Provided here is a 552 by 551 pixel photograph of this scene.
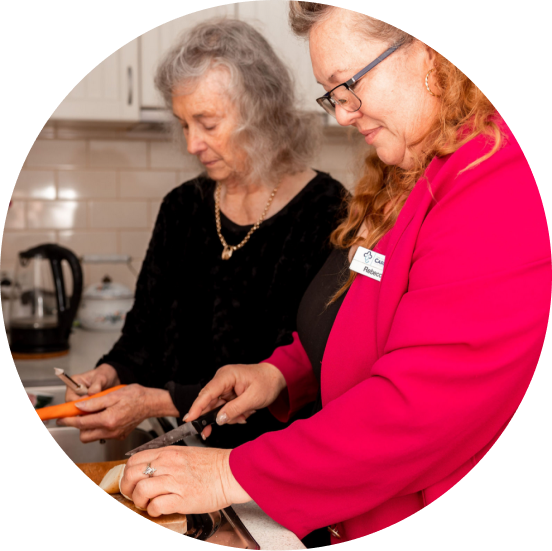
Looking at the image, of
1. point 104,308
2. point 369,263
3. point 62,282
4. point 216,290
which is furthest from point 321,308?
point 104,308

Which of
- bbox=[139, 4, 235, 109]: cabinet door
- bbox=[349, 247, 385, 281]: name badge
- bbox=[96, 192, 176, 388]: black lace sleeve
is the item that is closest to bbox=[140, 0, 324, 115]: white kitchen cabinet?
bbox=[139, 4, 235, 109]: cabinet door

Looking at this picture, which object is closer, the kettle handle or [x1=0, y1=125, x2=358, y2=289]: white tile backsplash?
the kettle handle

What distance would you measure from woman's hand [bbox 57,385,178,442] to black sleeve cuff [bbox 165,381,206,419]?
1 cm

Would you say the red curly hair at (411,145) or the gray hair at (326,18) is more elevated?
the gray hair at (326,18)

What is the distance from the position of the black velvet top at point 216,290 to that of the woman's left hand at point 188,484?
51cm

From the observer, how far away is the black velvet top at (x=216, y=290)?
1295 millimetres

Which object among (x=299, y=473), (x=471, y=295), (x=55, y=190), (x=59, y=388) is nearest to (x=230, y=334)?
(x=59, y=388)

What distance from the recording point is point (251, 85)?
130 centimetres

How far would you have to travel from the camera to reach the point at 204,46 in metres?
1.29

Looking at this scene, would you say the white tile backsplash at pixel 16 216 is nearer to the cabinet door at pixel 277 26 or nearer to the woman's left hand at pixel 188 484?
the cabinet door at pixel 277 26

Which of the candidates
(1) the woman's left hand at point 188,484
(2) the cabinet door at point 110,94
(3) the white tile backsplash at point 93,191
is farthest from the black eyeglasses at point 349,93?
(3) the white tile backsplash at point 93,191

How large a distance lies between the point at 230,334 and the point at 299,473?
2.20ft

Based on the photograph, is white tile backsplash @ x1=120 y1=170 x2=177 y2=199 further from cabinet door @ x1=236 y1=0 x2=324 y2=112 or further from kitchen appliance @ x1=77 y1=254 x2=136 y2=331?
cabinet door @ x1=236 y1=0 x2=324 y2=112

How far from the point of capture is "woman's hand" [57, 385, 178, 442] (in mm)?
1106
